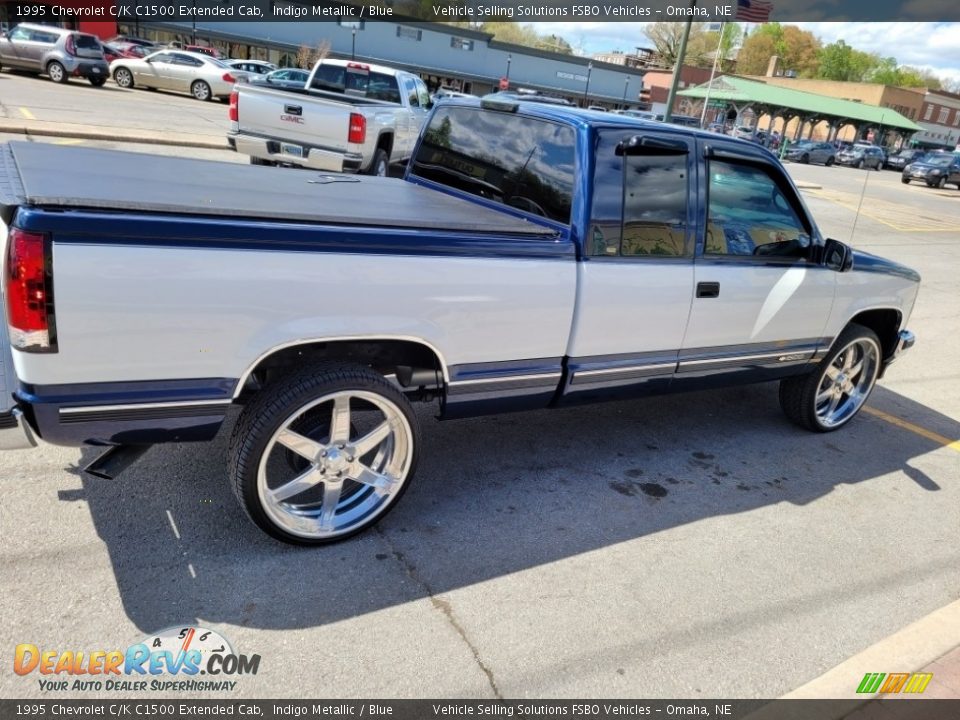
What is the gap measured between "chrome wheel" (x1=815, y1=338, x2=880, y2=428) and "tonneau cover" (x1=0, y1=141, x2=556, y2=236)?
2868 mm

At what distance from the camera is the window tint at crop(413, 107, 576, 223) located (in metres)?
3.75

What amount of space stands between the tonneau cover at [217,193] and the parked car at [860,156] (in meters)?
52.2

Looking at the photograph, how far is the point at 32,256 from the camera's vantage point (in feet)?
7.78

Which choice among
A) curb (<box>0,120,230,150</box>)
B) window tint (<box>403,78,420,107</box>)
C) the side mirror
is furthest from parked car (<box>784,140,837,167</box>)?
the side mirror

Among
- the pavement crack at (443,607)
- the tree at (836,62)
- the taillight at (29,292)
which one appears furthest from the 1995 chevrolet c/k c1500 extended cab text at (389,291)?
the tree at (836,62)

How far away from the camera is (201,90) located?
26188mm

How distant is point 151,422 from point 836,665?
289 cm

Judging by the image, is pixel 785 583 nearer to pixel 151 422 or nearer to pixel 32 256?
pixel 151 422

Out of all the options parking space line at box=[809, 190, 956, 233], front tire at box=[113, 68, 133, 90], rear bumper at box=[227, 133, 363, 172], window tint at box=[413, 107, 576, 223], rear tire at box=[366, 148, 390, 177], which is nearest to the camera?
window tint at box=[413, 107, 576, 223]

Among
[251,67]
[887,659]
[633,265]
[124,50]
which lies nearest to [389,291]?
[633,265]

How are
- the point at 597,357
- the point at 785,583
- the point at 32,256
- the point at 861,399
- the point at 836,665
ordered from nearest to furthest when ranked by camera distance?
1. the point at 32,256
2. the point at 836,665
3. the point at 785,583
4. the point at 597,357
5. the point at 861,399

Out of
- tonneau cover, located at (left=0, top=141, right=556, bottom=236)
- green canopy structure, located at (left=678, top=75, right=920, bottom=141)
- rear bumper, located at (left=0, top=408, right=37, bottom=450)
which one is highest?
green canopy structure, located at (left=678, top=75, right=920, bottom=141)

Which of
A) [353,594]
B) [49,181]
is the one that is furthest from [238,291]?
[353,594]

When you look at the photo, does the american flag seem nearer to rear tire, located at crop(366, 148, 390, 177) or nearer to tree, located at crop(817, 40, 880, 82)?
rear tire, located at crop(366, 148, 390, 177)
